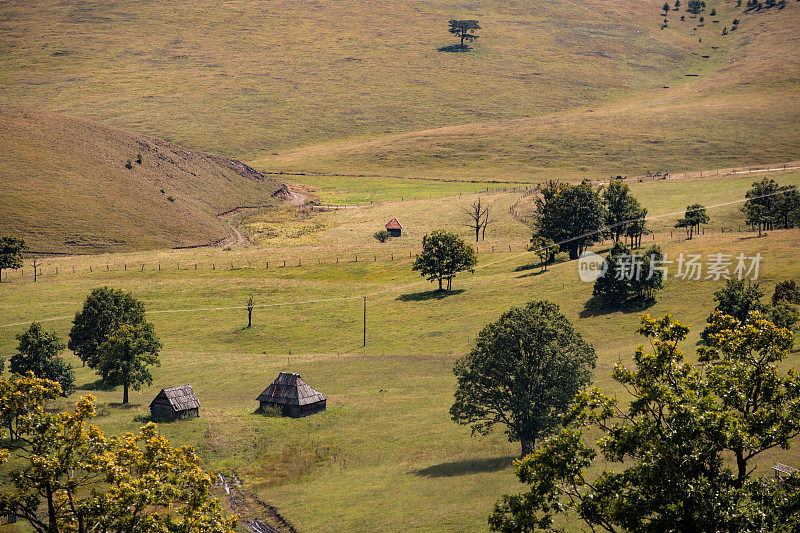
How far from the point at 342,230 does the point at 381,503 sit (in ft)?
383

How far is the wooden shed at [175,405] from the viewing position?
63594mm

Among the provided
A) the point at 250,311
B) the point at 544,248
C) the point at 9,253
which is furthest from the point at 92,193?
the point at 544,248

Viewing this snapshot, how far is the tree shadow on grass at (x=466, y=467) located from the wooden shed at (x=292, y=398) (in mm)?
17552

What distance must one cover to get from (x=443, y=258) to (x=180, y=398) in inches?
2029

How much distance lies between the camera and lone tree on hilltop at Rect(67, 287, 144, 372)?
8081 cm

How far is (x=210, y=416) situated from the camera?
212 feet

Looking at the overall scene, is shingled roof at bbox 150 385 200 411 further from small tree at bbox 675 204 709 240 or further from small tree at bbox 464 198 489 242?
small tree at bbox 464 198 489 242

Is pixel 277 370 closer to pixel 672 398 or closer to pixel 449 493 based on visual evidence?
pixel 449 493

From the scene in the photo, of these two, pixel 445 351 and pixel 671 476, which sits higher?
pixel 671 476

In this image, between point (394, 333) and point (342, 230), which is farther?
point (342, 230)

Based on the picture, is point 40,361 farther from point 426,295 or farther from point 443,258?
point 443,258

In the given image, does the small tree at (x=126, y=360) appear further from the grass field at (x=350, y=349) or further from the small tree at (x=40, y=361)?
the small tree at (x=40, y=361)

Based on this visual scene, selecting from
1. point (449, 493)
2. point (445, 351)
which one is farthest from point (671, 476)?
point (445, 351)

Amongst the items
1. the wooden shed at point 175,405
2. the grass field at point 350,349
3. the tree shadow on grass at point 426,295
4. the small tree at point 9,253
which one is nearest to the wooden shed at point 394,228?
the grass field at point 350,349
